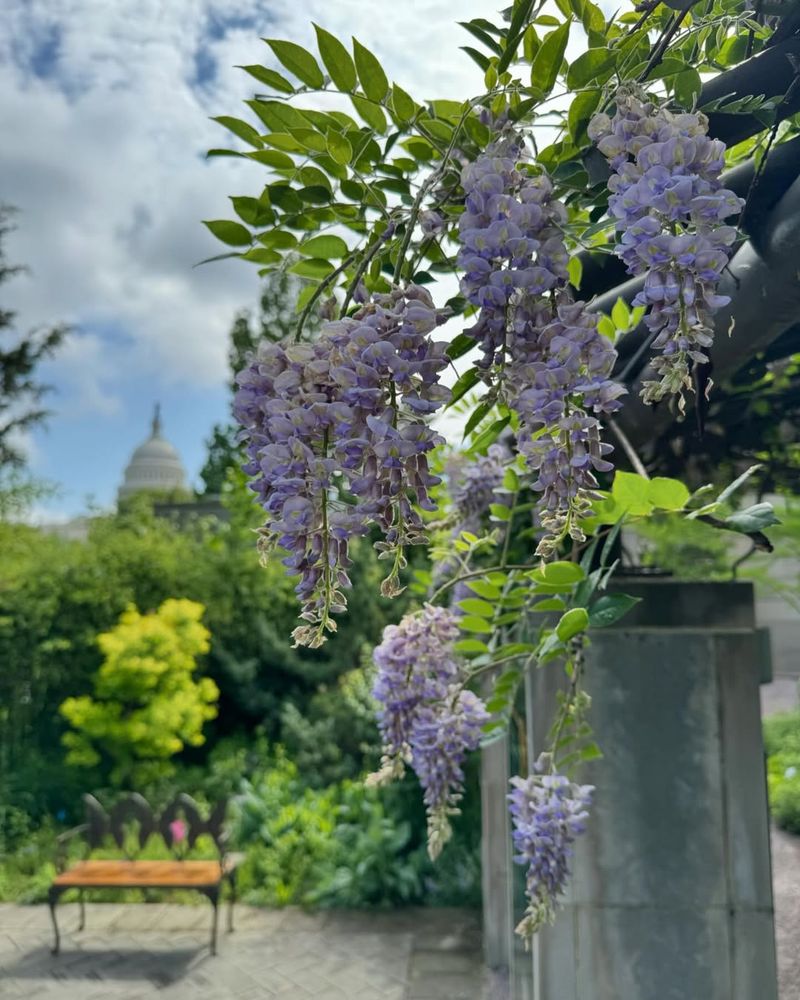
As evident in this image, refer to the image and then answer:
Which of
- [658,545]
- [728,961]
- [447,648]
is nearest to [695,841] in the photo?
[728,961]

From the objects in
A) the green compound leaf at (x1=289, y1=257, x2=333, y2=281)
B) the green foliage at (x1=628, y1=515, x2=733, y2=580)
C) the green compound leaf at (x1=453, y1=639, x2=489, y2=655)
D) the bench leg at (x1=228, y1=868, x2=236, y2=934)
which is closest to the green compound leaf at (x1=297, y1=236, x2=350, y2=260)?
the green compound leaf at (x1=289, y1=257, x2=333, y2=281)

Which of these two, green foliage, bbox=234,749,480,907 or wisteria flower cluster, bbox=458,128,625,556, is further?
green foliage, bbox=234,749,480,907

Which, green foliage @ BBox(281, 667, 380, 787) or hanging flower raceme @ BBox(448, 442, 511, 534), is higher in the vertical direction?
hanging flower raceme @ BBox(448, 442, 511, 534)

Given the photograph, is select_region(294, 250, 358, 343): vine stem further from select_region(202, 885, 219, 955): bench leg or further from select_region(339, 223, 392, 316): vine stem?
select_region(202, 885, 219, 955): bench leg

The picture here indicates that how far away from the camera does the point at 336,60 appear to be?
0.77 metres

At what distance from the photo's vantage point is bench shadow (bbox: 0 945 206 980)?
13.6 feet

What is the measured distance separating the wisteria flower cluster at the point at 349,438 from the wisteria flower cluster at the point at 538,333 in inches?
2.2

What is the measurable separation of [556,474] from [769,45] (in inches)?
19.3

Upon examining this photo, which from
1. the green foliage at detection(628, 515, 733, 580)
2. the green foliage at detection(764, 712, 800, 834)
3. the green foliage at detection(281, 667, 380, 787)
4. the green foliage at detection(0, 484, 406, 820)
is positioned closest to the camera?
the green foliage at detection(628, 515, 733, 580)

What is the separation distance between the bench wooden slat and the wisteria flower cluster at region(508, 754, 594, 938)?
3943 mm

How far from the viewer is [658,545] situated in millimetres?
5160

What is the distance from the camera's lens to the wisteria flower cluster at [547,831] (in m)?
1.15

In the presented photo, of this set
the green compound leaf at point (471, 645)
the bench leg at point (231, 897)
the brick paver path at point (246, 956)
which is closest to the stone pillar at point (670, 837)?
the green compound leaf at point (471, 645)

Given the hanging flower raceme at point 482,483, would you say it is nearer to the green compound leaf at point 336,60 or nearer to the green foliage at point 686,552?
the green compound leaf at point 336,60
